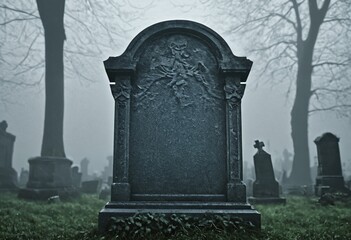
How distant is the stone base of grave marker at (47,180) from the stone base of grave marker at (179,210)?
6829 millimetres

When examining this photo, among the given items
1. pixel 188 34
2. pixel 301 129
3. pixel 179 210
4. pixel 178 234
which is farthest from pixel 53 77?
pixel 301 129

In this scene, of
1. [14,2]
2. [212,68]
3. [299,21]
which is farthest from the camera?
[299,21]

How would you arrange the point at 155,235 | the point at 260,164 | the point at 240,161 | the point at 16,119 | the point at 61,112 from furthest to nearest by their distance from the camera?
the point at 16,119 → the point at 61,112 → the point at 260,164 → the point at 240,161 → the point at 155,235

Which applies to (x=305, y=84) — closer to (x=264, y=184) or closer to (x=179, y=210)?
(x=264, y=184)

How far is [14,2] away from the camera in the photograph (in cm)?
1538

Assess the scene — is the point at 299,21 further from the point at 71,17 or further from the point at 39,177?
the point at 39,177

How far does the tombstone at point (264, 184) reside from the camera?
9531mm

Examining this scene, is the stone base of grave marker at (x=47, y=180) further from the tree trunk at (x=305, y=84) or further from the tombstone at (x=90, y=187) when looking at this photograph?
the tree trunk at (x=305, y=84)

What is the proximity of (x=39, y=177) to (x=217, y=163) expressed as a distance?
8.13 m

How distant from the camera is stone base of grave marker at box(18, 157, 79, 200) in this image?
10.3 metres

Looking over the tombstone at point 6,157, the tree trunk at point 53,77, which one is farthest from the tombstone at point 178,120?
the tombstone at point 6,157

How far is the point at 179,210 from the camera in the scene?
434cm

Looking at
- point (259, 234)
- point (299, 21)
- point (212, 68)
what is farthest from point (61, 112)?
point (299, 21)

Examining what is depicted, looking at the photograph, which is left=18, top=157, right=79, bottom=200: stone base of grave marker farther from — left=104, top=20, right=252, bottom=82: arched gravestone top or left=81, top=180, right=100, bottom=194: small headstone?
left=104, top=20, right=252, bottom=82: arched gravestone top
